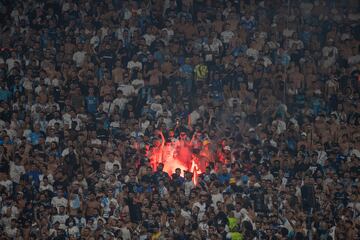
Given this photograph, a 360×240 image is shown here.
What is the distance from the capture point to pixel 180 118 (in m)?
25.0

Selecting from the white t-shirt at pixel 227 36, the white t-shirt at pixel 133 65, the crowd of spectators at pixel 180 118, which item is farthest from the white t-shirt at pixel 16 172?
the white t-shirt at pixel 227 36

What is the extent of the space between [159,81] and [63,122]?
3018 mm

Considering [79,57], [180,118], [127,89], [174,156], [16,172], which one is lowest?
[16,172]

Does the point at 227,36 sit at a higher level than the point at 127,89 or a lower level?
higher

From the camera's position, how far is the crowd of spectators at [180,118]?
22.2m

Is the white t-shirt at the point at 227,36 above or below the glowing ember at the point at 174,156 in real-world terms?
above

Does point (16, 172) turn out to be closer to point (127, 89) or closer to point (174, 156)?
point (174, 156)

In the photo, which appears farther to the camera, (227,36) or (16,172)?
(227,36)

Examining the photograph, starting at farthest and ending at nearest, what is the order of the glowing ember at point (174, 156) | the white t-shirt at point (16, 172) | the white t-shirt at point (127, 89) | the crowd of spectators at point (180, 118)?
the white t-shirt at point (127, 89)
the glowing ember at point (174, 156)
the white t-shirt at point (16, 172)
the crowd of spectators at point (180, 118)

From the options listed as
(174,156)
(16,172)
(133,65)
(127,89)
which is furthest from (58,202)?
(133,65)

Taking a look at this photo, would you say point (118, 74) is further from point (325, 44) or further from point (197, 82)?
point (325, 44)

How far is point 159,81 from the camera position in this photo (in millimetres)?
26078

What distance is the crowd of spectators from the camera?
22.2 m

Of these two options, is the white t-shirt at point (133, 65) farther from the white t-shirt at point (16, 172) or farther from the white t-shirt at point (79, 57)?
the white t-shirt at point (16, 172)
